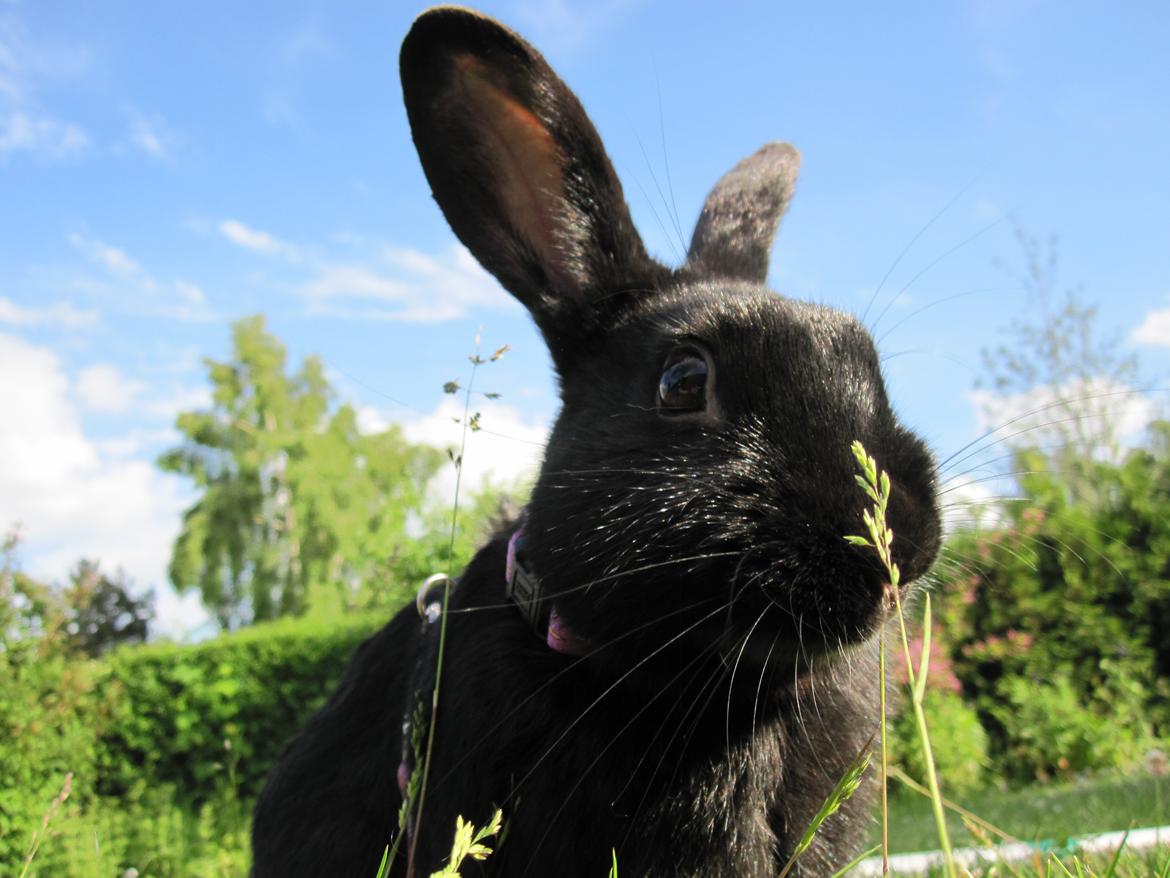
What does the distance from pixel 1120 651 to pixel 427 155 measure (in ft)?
33.3

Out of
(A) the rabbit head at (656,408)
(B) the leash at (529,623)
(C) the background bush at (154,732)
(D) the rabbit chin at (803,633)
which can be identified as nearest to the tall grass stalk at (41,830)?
(B) the leash at (529,623)

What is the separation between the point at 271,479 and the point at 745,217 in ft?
123

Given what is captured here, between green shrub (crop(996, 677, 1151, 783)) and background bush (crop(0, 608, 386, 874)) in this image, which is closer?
background bush (crop(0, 608, 386, 874))

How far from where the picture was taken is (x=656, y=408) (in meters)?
1.99

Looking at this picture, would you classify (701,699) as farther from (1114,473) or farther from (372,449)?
(372,449)

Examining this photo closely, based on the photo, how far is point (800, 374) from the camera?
1.85 m

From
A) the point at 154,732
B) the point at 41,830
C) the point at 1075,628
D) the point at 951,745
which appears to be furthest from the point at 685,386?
the point at 1075,628

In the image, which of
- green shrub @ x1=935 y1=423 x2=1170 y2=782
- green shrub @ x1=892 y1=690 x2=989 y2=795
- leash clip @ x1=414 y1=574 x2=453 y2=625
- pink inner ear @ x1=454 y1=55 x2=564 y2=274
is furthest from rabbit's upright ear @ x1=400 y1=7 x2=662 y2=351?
green shrub @ x1=935 y1=423 x2=1170 y2=782

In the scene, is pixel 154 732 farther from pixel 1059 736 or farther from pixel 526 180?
pixel 1059 736

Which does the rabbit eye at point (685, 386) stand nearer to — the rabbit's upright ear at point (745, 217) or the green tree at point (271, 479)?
the rabbit's upright ear at point (745, 217)

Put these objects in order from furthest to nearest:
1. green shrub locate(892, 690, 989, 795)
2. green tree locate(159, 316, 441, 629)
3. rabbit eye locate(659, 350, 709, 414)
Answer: green tree locate(159, 316, 441, 629)
green shrub locate(892, 690, 989, 795)
rabbit eye locate(659, 350, 709, 414)

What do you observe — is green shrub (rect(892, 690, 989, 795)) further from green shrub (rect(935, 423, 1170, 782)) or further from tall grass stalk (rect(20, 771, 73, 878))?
tall grass stalk (rect(20, 771, 73, 878))

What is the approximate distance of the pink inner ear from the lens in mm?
2330

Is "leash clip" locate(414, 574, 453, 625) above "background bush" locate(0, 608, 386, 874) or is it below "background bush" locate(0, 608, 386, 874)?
above
